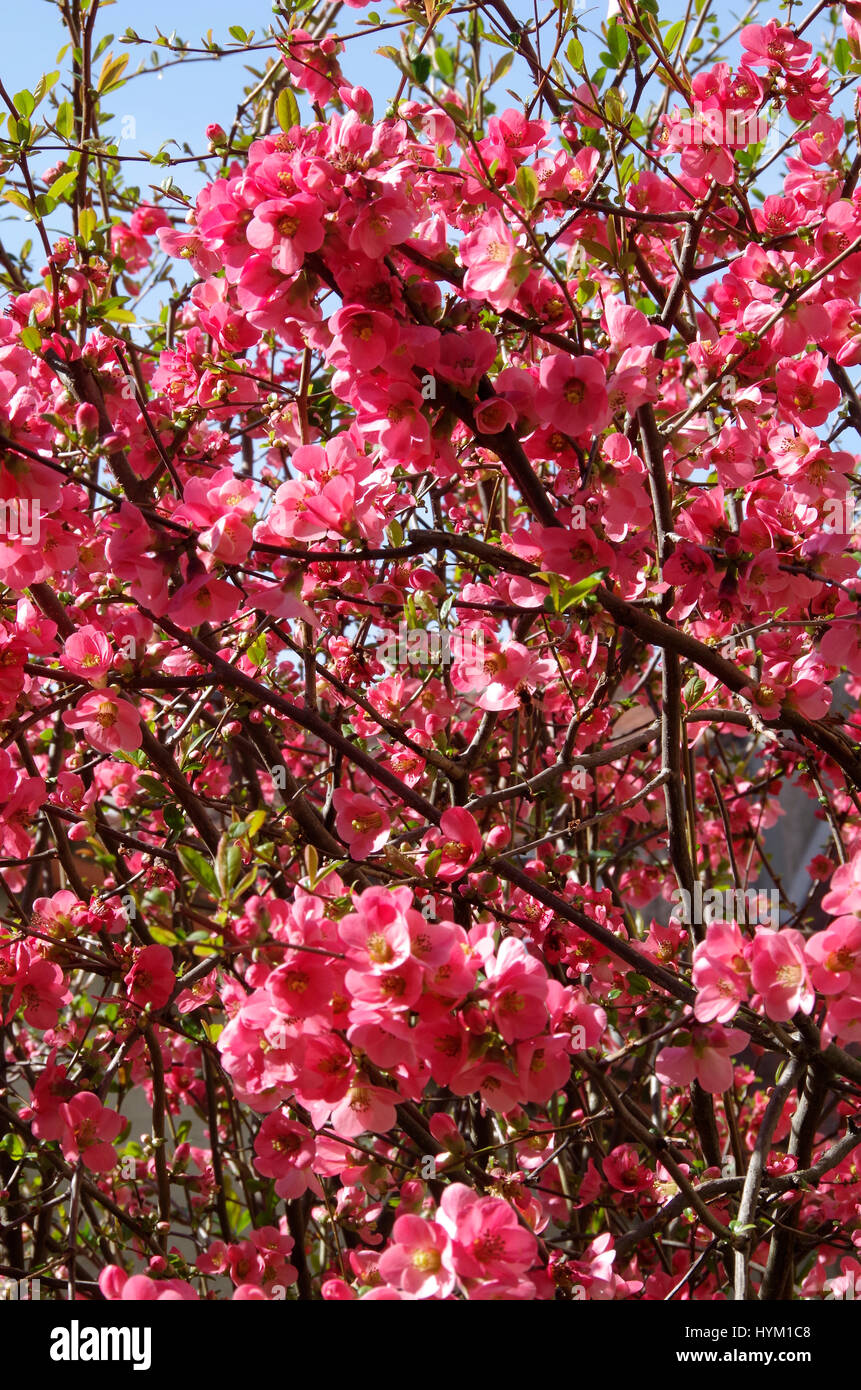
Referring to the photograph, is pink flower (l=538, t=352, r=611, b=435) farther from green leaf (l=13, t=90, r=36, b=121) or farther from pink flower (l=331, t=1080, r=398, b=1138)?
green leaf (l=13, t=90, r=36, b=121)

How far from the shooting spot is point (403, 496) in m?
1.88

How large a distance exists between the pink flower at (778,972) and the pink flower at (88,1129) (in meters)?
0.90

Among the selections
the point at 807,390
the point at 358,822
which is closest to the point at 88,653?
the point at 358,822

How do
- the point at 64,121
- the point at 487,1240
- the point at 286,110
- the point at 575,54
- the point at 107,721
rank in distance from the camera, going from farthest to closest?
the point at 64,121
the point at 575,54
the point at 107,721
the point at 286,110
the point at 487,1240

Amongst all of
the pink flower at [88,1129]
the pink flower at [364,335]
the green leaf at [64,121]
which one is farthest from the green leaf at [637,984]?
the green leaf at [64,121]

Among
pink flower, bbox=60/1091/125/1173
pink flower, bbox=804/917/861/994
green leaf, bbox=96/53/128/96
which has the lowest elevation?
pink flower, bbox=60/1091/125/1173

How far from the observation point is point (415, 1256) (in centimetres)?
98

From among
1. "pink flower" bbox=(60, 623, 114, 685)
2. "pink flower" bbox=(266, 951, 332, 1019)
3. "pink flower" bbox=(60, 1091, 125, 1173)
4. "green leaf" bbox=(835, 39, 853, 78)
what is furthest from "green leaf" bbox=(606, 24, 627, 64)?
"pink flower" bbox=(60, 1091, 125, 1173)

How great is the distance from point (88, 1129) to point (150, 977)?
0.72 feet

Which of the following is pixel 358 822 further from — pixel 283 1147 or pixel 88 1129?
pixel 88 1129

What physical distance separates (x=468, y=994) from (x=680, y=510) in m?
0.87

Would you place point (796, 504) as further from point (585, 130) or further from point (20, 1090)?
point (20, 1090)

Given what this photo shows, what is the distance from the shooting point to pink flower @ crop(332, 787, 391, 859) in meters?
1.41

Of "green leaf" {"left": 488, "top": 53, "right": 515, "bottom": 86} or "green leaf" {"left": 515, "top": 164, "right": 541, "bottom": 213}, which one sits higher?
"green leaf" {"left": 488, "top": 53, "right": 515, "bottom": 86}
